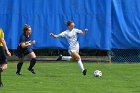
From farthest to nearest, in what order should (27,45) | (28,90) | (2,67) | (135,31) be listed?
(135,31)
(27,45)
(2,67)
(28,90)

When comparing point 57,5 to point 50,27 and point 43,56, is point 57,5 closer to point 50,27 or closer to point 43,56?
point 50,27

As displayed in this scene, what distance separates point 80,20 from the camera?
73.8 feet

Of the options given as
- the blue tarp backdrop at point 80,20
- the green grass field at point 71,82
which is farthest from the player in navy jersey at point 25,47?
the blue tarp backdrop at point 80,20

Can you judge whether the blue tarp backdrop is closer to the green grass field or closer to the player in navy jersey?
the green grass field

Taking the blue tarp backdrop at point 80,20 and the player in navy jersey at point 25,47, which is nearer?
the player in navy jersey at point 25,47

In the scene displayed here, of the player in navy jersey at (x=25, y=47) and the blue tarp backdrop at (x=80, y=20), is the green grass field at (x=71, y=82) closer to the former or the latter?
the player in navy jersey at (x=25, y=47)

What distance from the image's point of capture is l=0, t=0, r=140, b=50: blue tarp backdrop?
73.1 feet

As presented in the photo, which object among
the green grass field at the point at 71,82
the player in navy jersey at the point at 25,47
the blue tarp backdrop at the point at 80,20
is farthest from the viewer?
the blue tarp backdrop at the point at 80,20

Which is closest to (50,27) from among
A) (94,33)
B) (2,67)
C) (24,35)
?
(94,33)

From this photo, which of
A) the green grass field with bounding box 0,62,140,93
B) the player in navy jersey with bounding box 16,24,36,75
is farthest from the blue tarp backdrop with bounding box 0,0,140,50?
the player in navy jersey with bounding box 16,24,36,75

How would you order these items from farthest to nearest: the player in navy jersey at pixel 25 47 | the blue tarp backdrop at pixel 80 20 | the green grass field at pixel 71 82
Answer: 1. the blue tarp backdrop at pixel 80 20
2. the player in navy jersey at pixel 25 47
3. the green grass field at pixel 71 82

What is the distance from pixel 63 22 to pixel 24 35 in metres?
5.88

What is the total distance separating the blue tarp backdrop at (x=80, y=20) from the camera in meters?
22.3

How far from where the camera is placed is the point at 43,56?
76.0 ft
